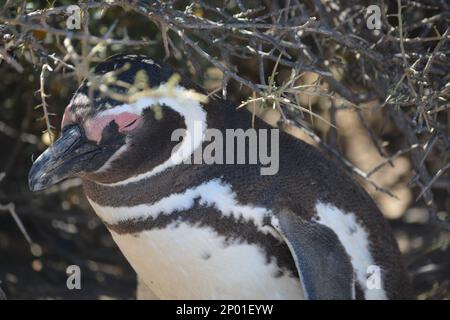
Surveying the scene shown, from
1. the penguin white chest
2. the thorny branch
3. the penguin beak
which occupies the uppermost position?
the thorny branch

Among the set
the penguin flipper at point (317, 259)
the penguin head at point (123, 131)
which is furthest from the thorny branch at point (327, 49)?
the penguin flipper at point (317, 259)

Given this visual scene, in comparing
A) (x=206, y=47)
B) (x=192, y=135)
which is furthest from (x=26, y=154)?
(x=192, y=135)

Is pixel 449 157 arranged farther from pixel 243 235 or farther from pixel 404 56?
pixel 243 235

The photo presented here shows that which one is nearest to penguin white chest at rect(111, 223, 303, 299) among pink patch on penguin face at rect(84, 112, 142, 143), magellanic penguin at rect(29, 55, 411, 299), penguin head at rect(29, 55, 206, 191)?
magellanic penguin at rect(29, 55, 411, 299)

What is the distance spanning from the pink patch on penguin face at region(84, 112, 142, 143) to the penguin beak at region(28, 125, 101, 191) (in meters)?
0.03

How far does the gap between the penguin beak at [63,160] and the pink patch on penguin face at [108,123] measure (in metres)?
0.03

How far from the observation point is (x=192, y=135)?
239 cm

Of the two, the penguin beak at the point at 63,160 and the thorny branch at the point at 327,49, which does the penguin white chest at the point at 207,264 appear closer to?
the penguin beak at the point at 63,160

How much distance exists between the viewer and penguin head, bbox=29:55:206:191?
223 cm

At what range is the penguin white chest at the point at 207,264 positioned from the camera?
236 centimetres

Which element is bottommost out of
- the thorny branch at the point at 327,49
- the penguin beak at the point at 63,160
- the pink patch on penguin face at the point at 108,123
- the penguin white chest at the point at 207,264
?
the penguin white chest at the point at 207,264

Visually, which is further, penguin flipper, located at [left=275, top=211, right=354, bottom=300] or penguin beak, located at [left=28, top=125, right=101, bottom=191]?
penguin flipper, located at [left=275, top=211, right=354, bottom=300]

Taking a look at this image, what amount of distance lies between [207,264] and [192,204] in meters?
0.17

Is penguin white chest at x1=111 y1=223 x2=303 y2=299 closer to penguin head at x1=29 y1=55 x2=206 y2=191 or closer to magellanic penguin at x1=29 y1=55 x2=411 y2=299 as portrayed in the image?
magellanic penguin at x1=29 y1=55 x2=411 y2=299
